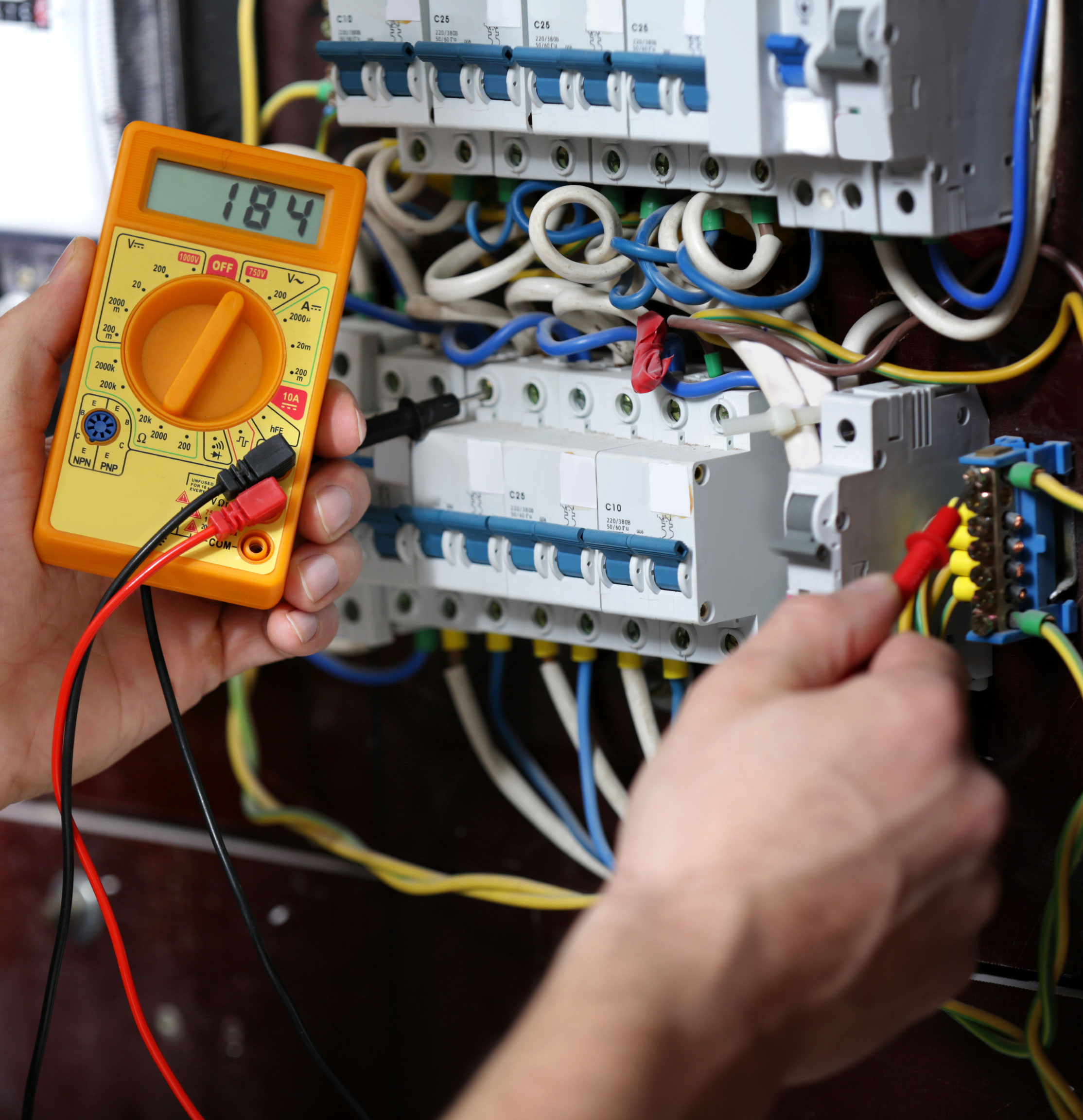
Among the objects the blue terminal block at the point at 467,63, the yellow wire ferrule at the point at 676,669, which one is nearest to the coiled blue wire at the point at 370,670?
the yellow wire ferrule at the point at 676,669

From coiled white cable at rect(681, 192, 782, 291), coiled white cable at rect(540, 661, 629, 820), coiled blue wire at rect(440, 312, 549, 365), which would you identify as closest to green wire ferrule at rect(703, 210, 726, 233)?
coiled white cable at rect(681, 192, 782, 291)

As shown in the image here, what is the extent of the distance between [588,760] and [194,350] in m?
0.38

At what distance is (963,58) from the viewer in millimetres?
612

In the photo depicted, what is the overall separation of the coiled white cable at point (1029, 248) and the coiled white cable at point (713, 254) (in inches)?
2.3

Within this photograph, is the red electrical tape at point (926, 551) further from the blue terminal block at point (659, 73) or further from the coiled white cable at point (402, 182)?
the coiled white cable at point (402, 182)

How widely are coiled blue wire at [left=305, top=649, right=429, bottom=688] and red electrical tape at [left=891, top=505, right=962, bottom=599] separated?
1.50ft

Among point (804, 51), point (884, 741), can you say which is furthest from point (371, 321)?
point (884, 741)

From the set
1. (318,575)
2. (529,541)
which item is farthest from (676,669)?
(318,575)

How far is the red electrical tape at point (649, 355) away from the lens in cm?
74

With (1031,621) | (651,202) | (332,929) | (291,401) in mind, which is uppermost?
(651,202)

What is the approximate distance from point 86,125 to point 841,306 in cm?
65

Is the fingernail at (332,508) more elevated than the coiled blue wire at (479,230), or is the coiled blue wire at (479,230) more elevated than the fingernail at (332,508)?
the coiled blue wire at (479,230)

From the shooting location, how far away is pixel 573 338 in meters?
0.80

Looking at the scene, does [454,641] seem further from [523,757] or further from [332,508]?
[332,508]
